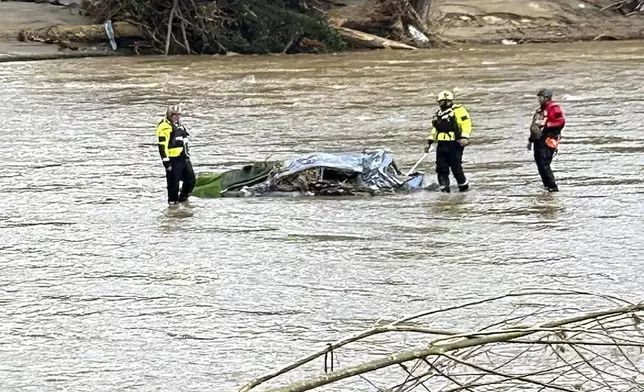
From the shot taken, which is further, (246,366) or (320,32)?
(320,32)

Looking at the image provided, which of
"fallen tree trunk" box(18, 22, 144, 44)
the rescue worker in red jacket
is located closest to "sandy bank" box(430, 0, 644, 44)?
"fallen tree trunk" box(18, 22, 144, 44)

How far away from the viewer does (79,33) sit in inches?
1576

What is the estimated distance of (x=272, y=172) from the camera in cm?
1647

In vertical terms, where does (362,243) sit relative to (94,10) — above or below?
below

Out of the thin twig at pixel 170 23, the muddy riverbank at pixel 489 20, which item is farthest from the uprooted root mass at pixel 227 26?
the muddy riverbank at pixel 489 20

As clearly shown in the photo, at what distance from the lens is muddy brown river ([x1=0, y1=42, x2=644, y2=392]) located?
9.52 meters

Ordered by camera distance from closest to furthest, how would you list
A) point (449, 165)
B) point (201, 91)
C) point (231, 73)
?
point (449, 165) < point (201, 91) < point (231, 73)

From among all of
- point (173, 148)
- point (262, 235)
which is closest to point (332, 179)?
point (173, 148)

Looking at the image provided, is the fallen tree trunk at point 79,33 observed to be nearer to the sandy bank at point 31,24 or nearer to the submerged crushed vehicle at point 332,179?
the sandy bank at point 31,24

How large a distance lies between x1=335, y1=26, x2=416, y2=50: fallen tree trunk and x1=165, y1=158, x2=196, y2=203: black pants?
2533 cm

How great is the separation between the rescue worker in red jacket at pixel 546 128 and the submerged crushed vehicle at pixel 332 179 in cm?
185

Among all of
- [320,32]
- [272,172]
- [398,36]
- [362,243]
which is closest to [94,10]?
[320,32]

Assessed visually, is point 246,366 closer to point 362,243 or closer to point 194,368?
point 194,368

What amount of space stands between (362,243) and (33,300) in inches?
161
